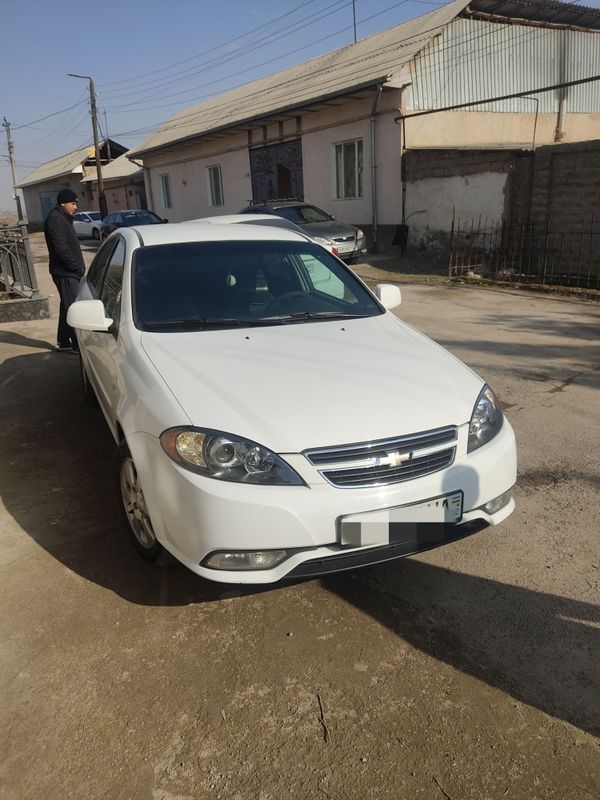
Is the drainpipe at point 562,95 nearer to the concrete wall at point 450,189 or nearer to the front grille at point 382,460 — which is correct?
the concrete wall at point 450,189

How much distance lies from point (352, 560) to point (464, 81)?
18172 mm

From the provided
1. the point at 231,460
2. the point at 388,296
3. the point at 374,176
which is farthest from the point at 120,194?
the point at 231,460

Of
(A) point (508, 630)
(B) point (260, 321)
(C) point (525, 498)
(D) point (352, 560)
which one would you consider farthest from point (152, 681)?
(C) point (525, 498)

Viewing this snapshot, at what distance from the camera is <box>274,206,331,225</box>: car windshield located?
14500mm

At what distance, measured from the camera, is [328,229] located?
547 inches

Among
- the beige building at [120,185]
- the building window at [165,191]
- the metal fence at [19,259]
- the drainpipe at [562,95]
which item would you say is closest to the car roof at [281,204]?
the metal fence at [19,259]

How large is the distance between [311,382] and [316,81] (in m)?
20.5

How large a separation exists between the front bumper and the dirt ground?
0.37 meters

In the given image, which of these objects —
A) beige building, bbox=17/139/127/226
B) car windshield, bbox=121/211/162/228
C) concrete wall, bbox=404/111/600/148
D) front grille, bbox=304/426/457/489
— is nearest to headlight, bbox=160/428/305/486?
front grille, bbox=304/426/457/489

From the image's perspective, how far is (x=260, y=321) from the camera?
11.6ft

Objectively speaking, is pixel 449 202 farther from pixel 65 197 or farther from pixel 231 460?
pixel 231 460

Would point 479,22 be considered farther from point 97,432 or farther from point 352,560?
point 352,560

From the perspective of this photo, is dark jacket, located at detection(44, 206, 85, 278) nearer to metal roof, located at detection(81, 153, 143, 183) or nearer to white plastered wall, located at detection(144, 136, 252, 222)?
white plastered wall, located at detection(144, 136, 252, 222)

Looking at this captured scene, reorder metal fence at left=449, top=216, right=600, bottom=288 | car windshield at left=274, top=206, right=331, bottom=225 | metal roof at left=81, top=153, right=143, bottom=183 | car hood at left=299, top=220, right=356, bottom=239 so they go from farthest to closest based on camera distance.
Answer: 1. metal roof at left=81, top=153, right=143, bottom=183
2. car windshield at left=274, top=206, right=331, bottom=225
3. car hood at left=299, top=220, right=356, bottom=239
4. metal fence at left=449, top=216, right=600, bottom=288
